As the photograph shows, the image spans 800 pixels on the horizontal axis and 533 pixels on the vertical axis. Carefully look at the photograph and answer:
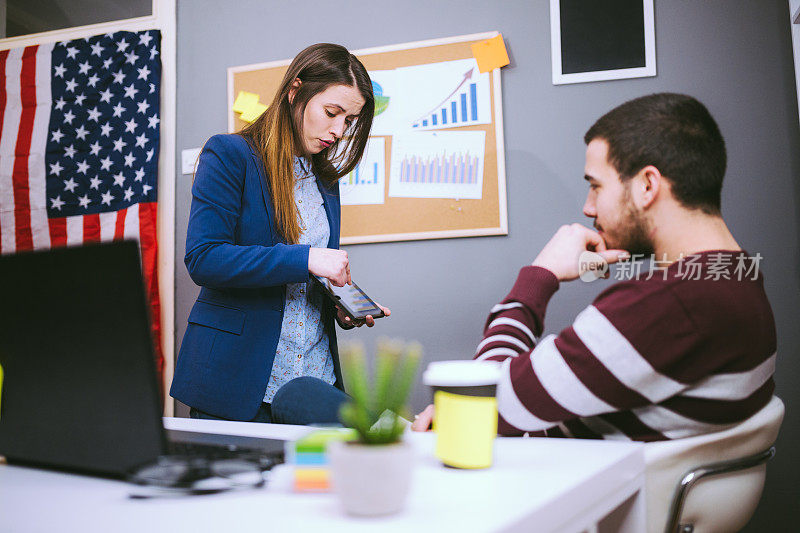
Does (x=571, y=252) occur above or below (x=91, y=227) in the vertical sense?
below

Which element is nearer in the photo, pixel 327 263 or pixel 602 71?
pixel 327 263

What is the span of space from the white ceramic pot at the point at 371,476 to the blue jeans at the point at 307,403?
0.55 meters

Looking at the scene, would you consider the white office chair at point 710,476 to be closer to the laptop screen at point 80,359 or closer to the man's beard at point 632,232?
the man's beard at point 632,232

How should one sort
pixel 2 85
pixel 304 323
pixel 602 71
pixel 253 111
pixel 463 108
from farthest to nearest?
1. pixel 2 85
2. pixel 253 111
3. pixel 463 108
4. pixel 602 71
5. pixel 304 323

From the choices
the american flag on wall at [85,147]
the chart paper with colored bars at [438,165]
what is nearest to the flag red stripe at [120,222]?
the american flag on wall at [85,147]

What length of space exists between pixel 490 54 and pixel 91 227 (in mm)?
1800

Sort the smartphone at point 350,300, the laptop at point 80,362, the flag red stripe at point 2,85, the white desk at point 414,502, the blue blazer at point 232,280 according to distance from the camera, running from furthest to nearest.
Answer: the flag red stripe at point 2,85 < the smartphone at point 350,300 < the blue blazer at point 232,280 < the laptop at point 80,362 < the white desk at point 414,502

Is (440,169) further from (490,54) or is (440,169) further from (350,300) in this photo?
(350,300)

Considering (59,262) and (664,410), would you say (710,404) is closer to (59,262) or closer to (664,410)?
(664,410)

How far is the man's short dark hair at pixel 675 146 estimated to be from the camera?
3.39 feet

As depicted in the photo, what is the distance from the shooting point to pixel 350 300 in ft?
4.67

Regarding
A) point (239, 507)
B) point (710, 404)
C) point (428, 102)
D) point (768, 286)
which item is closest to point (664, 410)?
point (710, 404)

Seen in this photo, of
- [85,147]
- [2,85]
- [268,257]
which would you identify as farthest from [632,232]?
[2,85]

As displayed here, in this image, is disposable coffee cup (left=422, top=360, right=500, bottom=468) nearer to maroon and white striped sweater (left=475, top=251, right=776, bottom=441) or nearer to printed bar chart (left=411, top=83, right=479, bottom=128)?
maroon and white striped sweater (left=475, top=251, right=776, bottom=441)
